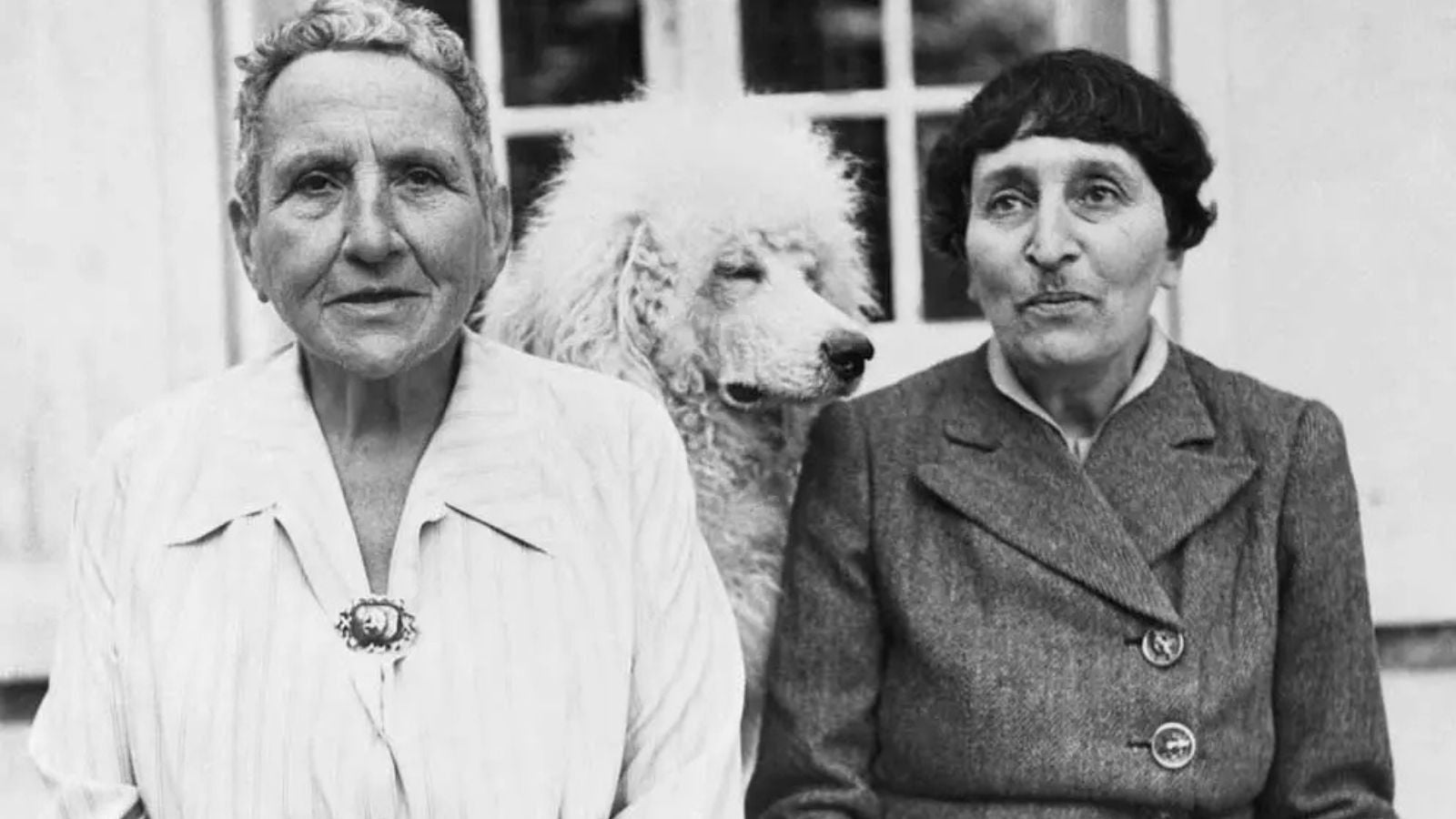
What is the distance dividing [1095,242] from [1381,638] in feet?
3.07

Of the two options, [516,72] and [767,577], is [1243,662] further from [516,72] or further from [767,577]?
[516,72]

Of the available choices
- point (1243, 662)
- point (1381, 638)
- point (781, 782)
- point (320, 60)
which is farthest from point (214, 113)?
point (1381, 638)

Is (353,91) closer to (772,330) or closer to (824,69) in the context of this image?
(772,330)

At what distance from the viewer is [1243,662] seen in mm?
2297

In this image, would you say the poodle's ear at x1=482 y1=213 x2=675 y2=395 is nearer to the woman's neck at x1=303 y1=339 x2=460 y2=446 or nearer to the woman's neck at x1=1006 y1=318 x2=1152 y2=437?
the woman's neck at x1=303 y1=339 x2=460 y2=446

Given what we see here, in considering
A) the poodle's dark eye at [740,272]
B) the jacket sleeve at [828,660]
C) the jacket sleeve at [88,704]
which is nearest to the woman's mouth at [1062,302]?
the jacket sleeve at [828,660]

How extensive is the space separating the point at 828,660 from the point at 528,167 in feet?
3.04

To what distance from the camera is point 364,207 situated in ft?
6.66

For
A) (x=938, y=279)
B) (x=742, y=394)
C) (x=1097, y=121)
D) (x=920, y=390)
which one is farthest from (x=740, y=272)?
(x=1097, y=121)

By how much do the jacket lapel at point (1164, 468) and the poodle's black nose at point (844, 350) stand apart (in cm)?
34

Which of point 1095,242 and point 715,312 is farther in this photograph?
point 715,312

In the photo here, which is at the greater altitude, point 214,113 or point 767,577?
point 214,113

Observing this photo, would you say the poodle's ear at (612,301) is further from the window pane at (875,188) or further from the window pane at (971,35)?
the window pane at (971,35)

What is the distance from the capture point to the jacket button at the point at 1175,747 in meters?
2.25
